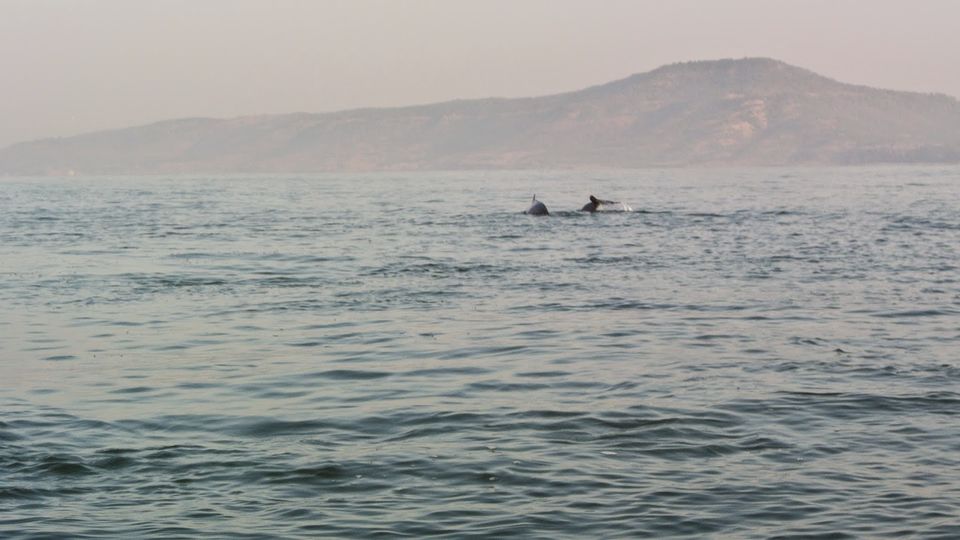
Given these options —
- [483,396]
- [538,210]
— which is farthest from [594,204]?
[483,396]

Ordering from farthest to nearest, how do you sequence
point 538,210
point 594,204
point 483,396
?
point 594,204, point 538,210, point 483,396

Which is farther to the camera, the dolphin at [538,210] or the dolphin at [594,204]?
the dolphin at [594,204]

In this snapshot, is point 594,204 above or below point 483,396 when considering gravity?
above

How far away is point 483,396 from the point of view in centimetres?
1562

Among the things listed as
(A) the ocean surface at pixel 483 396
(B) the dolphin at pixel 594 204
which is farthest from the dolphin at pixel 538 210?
(A) the ocean surface at pixel 483 396

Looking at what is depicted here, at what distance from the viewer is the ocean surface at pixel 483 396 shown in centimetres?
1070

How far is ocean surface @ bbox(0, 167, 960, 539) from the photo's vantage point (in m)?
10.7

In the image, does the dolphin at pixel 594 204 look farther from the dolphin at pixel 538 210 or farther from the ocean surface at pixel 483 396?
the ocean surface at pixel 483 396

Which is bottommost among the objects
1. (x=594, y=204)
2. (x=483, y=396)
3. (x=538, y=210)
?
(x=483, y=396)

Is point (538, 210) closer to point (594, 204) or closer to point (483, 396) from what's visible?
point (594, 204)

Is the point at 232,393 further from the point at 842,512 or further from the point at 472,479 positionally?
the point at 842,512

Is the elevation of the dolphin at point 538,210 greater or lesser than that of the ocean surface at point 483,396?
greater

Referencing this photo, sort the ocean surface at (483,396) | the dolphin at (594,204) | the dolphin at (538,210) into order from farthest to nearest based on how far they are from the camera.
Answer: the dolphin at (594,204) < the dolphin at (538,210) < the ocean surface at (483,396)

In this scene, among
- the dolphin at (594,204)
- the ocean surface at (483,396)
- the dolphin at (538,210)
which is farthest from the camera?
the dolphin at (594,204)
